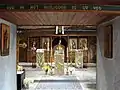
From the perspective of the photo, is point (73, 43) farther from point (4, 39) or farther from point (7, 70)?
point (4, 39)

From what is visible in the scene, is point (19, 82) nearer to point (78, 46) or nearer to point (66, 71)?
point (66, 71)

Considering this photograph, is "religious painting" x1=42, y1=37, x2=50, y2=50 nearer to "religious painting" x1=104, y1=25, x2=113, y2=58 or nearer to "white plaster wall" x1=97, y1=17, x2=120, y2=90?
"white plaster wall" x1=97, y1=17, x2=120, y2=90

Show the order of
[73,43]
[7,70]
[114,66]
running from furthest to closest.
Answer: [73,43], [7,70], [114,66]

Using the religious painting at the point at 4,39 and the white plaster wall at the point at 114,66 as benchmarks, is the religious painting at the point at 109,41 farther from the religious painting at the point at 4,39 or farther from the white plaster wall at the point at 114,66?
the religious painting at the point at 4,39

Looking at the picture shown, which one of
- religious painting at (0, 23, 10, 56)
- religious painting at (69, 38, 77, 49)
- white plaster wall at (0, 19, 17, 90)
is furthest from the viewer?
religious painting at (69, 38, 77, 49)

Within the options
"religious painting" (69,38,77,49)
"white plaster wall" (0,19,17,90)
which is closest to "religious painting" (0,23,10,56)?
"white plaster wall" (0,19,17,90)

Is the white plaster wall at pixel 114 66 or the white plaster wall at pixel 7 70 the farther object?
the white plaster wall at pixel 7 70

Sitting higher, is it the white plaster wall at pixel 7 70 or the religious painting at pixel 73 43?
the religious painting at pixel 73 43

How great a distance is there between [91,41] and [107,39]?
15116mm

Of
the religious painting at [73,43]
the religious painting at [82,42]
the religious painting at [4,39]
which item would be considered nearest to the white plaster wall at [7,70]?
the religious painting at [4,39]

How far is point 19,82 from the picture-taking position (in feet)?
29.2

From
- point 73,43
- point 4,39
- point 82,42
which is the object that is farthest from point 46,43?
point 4,39

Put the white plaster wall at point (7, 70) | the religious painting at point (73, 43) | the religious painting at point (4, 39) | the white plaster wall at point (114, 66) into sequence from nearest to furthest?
the white plaster wall at point (114, 66) → the religious painting at point (4, 39) → the white plaster wall at point (7, 70) → the religious painting at point (73, 43)

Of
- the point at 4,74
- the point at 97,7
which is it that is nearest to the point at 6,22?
the point at 4,74
